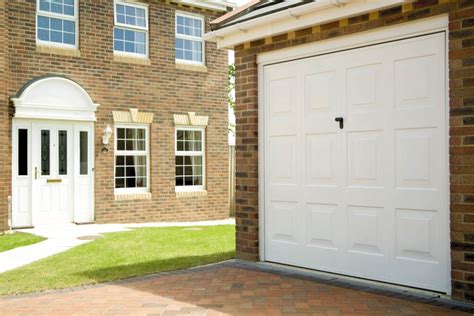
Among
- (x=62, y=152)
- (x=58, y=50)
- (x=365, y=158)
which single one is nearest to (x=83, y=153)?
(x=62, y=152)

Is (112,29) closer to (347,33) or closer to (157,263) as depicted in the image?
(157,263)

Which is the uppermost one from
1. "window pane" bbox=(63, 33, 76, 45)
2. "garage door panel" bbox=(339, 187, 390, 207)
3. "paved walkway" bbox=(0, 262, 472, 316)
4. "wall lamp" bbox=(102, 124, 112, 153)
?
"window pane" bbox=(63, 33, 76, 45)

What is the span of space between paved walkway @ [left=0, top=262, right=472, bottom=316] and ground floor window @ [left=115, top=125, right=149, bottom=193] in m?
7.87

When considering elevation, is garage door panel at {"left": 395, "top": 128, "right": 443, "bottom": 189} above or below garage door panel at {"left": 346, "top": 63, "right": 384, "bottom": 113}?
below

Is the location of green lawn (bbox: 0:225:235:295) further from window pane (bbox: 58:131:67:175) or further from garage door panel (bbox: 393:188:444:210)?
garage door panel (bbox: 393:188:444:210)

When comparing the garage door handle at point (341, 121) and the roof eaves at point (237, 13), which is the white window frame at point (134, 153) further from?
the garage door handle at point (341, 121)

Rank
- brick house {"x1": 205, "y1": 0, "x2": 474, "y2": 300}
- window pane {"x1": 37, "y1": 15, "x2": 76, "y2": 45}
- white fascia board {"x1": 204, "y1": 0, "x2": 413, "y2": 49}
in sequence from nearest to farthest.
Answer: brick house {"x1": 205, "y1": 0, "x2": 474, "y2": 300}, white fascia board {"x1": 204, "y1": 0, "x2": 413, "y2": 49}, window pane {"x1": 37, "y1": 15, "x2": 76, "y2": 45}

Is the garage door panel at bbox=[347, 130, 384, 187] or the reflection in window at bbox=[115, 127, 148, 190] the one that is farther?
the reflection in window at bbox=[115, 127, 148, 190]

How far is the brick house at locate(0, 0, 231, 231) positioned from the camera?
42.7ft

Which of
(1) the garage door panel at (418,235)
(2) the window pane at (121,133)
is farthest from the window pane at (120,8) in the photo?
(1) the garage door panel at (418,235)

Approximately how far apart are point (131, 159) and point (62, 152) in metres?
1.90

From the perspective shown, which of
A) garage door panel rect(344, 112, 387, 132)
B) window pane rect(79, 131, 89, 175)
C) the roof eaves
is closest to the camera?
garage door panel rect(344, 112, 387, 132)

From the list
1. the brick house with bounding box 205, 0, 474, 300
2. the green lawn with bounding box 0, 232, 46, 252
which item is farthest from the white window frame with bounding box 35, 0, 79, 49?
the brick house with bounding box 205, 0, 474, 300

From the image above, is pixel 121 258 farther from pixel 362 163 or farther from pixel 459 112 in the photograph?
pixel 459 112
